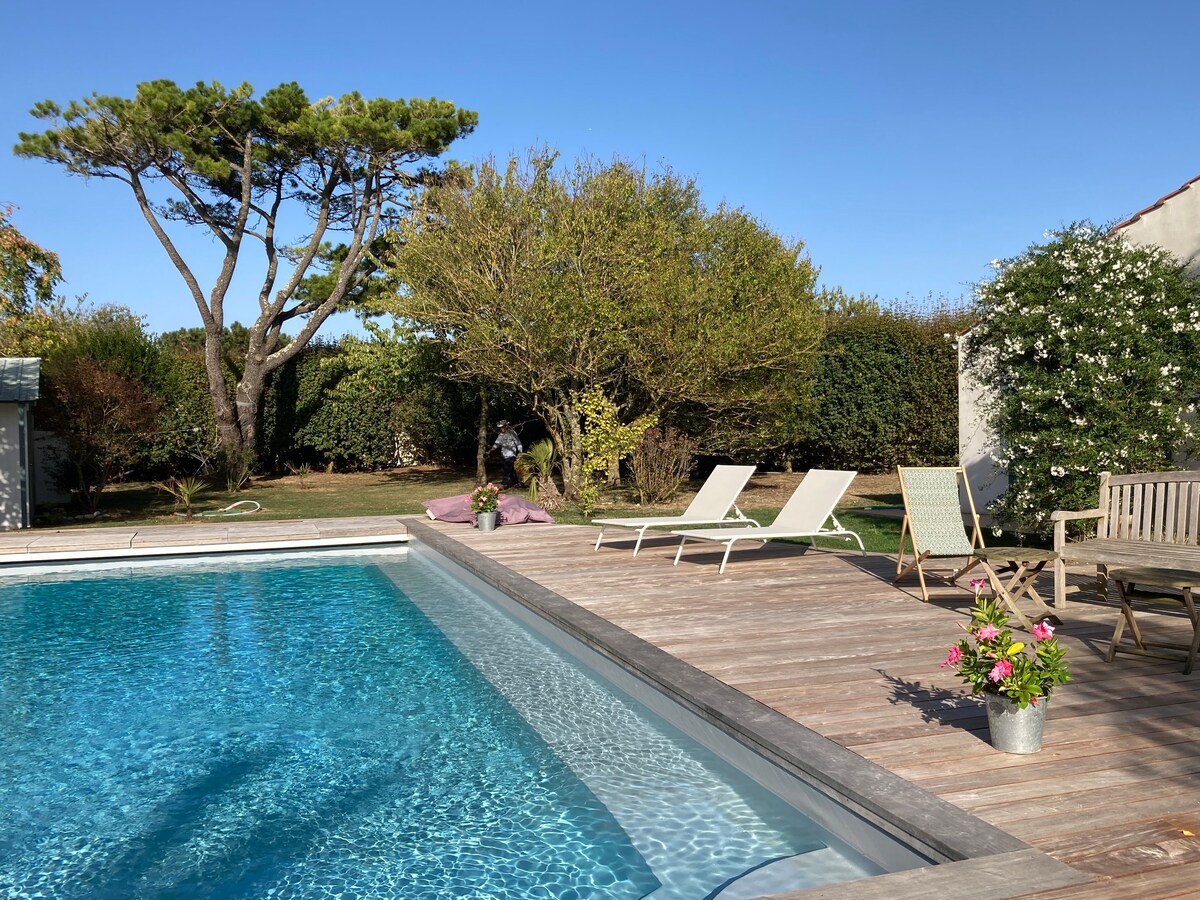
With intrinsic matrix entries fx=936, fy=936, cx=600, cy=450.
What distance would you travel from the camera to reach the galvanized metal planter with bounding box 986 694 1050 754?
347 centimetres

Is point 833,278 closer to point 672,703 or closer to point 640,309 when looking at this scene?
point 640,309

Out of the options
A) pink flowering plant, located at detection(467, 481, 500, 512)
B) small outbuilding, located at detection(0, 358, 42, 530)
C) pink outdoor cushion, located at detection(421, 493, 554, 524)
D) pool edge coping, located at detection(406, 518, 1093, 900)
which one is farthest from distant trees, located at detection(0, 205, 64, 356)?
pool edge coping, located at detection(406, 518, 1093, 900)

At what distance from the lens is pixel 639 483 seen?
15.8 m

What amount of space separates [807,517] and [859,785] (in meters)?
5.30

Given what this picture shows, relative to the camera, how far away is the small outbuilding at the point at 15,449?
46.0 ft

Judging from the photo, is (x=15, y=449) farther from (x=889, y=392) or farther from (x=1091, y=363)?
(x=889, y=392)

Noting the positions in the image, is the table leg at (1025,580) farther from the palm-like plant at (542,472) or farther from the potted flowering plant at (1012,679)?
the palm-like plant at (542,472)

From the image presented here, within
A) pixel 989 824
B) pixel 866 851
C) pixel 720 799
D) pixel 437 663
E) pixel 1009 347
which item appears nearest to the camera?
pixel 989 824

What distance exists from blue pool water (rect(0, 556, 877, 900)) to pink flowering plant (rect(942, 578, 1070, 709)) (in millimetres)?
845

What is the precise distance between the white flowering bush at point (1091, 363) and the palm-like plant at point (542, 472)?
26.3 feet

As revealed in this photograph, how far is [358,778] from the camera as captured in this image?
4484 mm

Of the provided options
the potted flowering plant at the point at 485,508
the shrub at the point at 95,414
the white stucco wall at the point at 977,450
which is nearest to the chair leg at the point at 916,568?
the white stucco wall at the point at 977,450

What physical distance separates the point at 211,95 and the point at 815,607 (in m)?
19.6

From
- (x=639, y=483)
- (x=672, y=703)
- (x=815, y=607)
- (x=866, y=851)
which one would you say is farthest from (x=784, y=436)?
(x=866, y=851)
